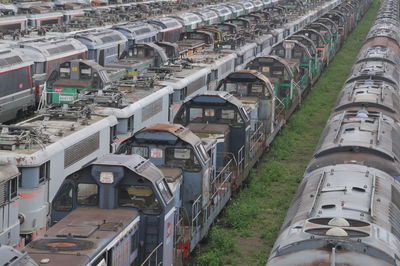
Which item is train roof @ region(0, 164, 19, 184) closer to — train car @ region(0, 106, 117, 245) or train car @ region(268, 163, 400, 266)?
train car @ region(0, 106, 117, 245)

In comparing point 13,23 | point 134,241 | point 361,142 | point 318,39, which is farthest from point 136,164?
point 13,23

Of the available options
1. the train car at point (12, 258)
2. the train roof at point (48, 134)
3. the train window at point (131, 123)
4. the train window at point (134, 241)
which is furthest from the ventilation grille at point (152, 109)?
the train car at point (12, 258)

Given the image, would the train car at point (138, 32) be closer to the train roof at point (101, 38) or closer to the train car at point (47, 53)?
the train roof at point (101, 38)

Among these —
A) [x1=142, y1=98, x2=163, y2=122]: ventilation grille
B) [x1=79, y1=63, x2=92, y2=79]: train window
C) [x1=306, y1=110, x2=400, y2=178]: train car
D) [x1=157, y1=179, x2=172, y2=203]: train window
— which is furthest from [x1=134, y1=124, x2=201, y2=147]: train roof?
[x1=79, y1=63, x2=92, y2=79]: train window

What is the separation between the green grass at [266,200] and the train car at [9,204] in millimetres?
5726

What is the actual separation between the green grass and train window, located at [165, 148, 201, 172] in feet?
8.68

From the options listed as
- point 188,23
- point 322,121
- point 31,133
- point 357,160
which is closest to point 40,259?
point 31,133

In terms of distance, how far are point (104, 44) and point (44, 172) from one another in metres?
31.3

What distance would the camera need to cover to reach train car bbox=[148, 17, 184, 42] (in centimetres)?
6462

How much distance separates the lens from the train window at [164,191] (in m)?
17.1

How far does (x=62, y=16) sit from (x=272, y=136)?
42.7 meters

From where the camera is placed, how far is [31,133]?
Result: 20.8m

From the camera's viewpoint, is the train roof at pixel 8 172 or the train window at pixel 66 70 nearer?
the train roof at pixel 8 172

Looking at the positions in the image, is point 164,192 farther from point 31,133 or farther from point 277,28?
point 277,28
